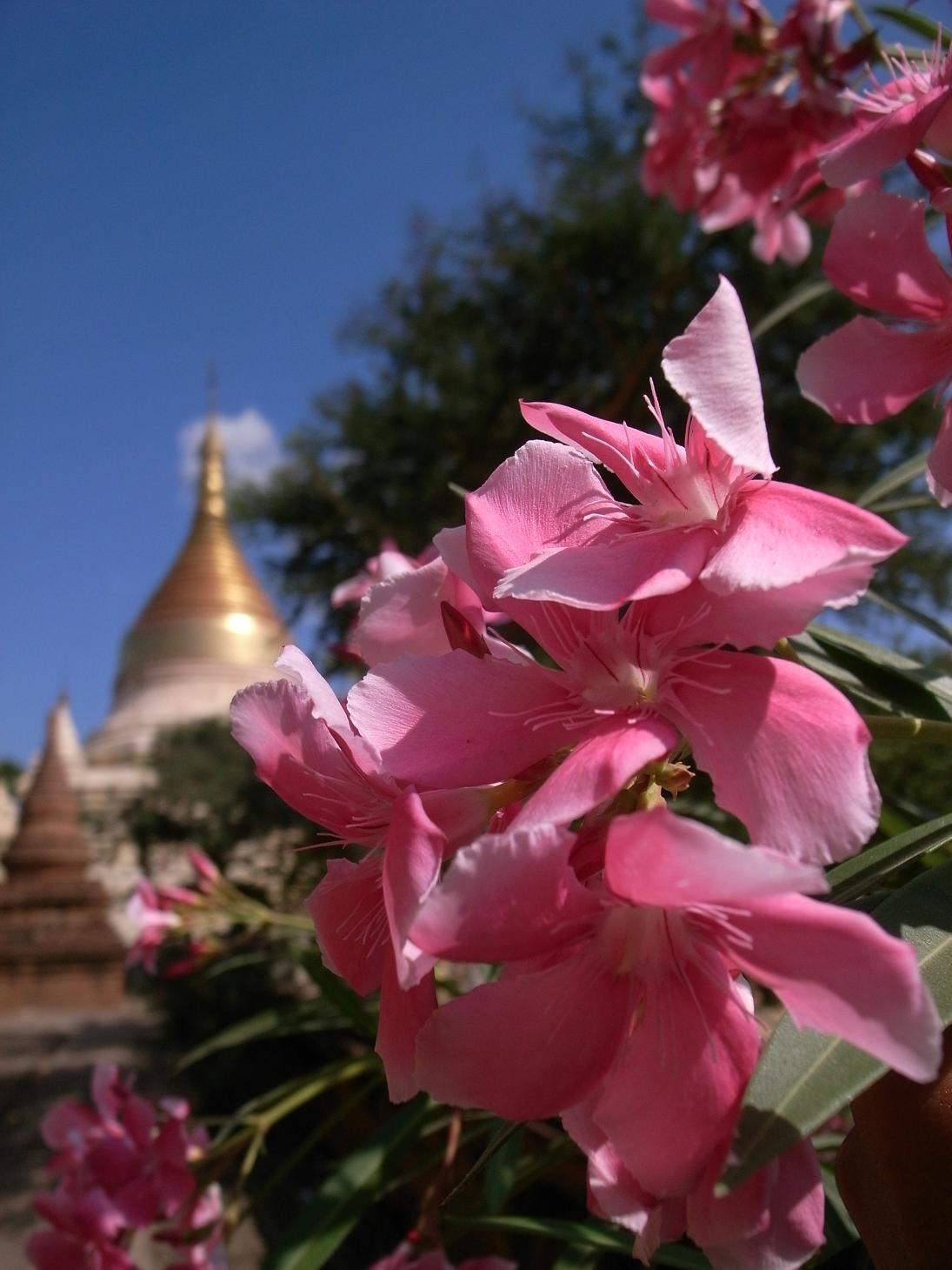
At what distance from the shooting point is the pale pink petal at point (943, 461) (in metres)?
0.45

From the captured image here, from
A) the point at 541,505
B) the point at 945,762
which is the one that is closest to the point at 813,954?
the point at 541,505

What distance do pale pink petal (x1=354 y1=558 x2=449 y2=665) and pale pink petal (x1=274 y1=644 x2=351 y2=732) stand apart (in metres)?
0.07

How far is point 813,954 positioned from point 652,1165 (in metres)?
0.09

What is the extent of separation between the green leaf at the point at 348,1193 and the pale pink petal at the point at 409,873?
3.14 ft

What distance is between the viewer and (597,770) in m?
0.29

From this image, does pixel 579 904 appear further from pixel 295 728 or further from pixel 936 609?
pixel 936 609

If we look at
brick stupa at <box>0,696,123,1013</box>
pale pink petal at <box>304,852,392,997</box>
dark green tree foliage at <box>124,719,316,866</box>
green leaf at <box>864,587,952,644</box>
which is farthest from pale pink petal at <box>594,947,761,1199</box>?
brick stupa at <box>0,696,123,1013</box>

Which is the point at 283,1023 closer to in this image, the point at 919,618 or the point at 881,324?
the point at 919,618

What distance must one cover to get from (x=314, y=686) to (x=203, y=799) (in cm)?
747

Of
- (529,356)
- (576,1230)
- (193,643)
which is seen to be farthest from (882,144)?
(193,643)

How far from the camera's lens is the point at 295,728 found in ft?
1.23

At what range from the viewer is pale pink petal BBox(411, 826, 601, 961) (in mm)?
268

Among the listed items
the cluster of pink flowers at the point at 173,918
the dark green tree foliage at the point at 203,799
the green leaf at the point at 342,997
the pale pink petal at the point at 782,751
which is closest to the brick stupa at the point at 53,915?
the dark green tree foliage at the point at 203,799

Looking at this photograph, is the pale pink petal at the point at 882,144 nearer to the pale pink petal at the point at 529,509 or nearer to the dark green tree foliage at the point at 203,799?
the pale pink petal at the point at 529,509
